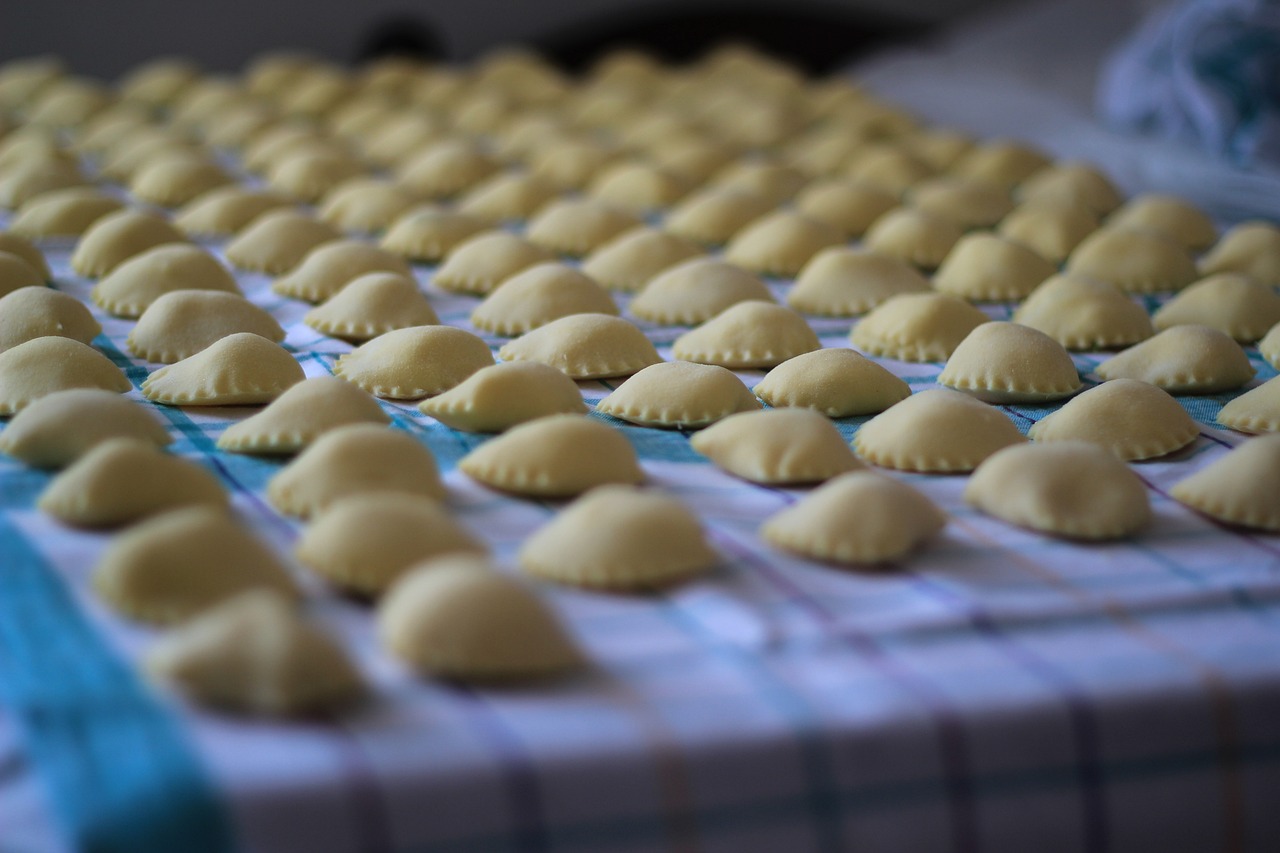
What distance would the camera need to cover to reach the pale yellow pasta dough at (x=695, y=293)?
1676 millimetres

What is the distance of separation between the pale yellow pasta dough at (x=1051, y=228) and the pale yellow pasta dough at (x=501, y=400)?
3.17ft

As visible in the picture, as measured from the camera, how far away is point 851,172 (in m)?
2.51

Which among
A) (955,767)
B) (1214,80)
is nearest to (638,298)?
(955,767)

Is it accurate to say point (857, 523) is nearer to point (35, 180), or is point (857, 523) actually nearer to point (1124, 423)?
point (1124, 423)

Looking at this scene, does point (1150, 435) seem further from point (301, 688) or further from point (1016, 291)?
point (301, 688)

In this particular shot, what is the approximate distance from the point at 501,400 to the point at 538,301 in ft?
1.28

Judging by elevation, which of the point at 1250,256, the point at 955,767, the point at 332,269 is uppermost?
the point at 332,269

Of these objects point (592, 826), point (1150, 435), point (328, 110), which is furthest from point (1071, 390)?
point (328, 110)

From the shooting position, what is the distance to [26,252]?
177 centimetres

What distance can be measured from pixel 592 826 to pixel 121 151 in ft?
6.85

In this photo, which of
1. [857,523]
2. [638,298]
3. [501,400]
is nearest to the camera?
[857,523]

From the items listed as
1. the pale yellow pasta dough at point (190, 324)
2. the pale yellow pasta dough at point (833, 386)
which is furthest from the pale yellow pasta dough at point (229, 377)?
the pale yellow pasta dough at point (833, 386)

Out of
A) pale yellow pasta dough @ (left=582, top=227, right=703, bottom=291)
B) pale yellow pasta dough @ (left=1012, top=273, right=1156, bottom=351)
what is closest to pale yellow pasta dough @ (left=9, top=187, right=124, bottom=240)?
pale yellow pasta dough @ (left=582, top=227, right=703, bottom=291)

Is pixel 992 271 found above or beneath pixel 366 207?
beneath
